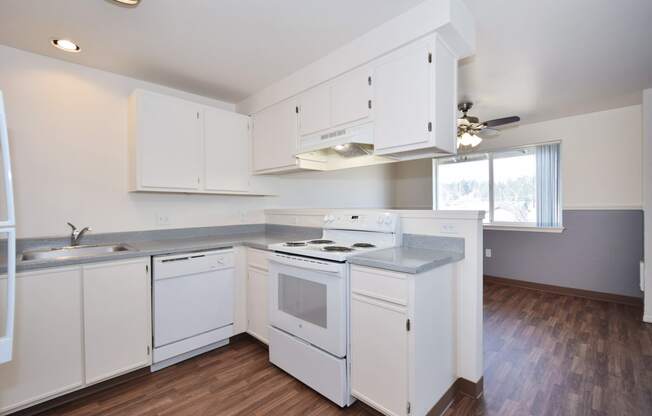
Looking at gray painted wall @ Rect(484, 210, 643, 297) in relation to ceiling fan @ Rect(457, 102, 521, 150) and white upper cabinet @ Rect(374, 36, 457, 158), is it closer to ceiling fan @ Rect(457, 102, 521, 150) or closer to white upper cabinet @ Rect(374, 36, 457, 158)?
ceiling fan @ Rect(457, 102, 521, 150)

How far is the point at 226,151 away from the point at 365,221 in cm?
164

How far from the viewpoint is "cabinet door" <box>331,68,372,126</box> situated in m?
2.14

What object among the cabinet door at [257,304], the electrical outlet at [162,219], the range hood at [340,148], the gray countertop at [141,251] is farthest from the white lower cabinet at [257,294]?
the range hood at [340,148]

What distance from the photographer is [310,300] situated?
2.04 meters

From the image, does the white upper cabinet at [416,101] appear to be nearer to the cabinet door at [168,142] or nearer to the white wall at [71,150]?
the cabinet door at [168,142]

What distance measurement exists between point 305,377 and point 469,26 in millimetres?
2592

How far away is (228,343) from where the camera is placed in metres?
2.71

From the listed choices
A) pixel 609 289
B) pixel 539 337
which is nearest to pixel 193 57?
pixel 539 337

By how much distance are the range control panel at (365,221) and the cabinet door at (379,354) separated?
0.65 m

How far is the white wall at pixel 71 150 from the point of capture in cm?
221

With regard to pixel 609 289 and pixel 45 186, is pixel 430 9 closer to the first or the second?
pixel 45 186

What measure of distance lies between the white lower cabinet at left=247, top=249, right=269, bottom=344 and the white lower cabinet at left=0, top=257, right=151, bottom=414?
82 centimetres

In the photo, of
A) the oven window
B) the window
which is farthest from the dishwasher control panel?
the window

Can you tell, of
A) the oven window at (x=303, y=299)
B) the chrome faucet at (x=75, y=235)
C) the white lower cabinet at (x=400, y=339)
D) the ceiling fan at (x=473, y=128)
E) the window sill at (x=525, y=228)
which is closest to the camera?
the white lower cabinet at (x=400, y=339)
